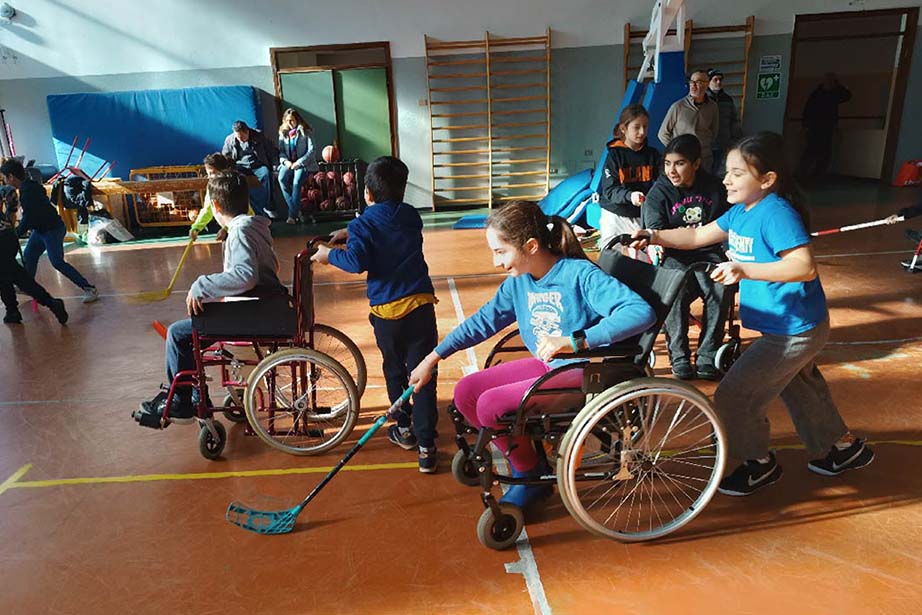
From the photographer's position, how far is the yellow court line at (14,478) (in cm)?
259

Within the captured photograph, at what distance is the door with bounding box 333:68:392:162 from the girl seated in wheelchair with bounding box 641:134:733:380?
21.2ft

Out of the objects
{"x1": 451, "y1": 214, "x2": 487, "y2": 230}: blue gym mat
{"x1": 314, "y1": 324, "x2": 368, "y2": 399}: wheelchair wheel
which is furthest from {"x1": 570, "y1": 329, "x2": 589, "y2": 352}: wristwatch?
{"x1": 451, "y1": 214, "x2": 487, "y2": 230}: blue gym mat

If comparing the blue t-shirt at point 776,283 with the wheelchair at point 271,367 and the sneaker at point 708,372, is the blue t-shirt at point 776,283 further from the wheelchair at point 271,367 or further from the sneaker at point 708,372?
the wheelchair at point 271,367

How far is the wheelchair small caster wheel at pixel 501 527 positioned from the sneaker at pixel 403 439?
29.3 inches

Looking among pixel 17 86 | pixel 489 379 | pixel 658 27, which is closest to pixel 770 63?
pixel 658 27

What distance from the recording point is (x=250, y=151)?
8047mm

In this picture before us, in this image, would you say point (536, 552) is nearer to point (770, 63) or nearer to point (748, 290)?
point (748, 290)

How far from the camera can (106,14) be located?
854 centimetres

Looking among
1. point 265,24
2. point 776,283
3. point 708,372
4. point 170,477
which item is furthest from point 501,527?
point 265,24

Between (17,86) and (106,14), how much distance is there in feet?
5.10

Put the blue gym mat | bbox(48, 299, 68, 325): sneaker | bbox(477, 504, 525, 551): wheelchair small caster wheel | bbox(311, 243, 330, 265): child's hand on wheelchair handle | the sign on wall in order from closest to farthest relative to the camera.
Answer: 1. bbox(477, 504, 525, 551): wheelchair small caster wheel
2. bbox(311, 243, 330, 265): child's hand on wheelchair handle
3. bbox(48, 299, 68, 325): sneaker
4. the blue gym mat
5. the sign on wall

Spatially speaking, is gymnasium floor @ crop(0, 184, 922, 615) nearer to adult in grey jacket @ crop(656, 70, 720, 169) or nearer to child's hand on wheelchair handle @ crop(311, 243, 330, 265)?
child's hand on wheelchair handle @ crop(311, 243, 330, 265)

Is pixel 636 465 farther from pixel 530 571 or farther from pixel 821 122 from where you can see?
pixel 821 122

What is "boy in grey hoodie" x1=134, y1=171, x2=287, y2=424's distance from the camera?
2510mm
